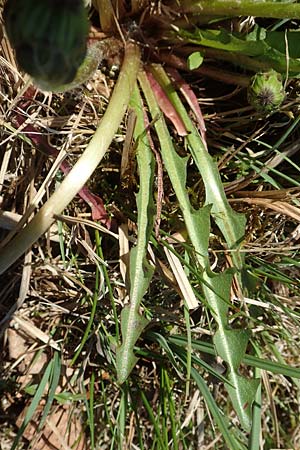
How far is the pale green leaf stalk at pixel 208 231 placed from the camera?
4.88 feet

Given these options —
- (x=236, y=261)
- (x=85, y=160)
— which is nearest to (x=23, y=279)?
(x=85, y=160)

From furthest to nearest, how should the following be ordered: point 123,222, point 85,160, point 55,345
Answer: point 55,345 < point 123,222 < point 85,160

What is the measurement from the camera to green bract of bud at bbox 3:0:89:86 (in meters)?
0.82

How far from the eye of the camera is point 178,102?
158 centimetres

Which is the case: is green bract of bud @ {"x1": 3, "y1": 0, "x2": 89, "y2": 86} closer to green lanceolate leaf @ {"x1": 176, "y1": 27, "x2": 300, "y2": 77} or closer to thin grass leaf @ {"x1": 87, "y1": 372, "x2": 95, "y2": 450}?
green lanceolate leaf @ {"x1": 176, "y1": 27, "x2": 300, "y2": 77}

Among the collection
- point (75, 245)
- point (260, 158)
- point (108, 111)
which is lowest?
point (75, 245)

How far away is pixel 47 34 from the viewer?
2.83 ft

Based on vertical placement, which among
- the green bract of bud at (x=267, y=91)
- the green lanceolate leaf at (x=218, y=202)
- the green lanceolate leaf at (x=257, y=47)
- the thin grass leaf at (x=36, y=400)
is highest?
the green lanceolate leaf at (x=257, y=47)

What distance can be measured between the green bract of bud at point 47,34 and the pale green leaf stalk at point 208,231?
63 cm

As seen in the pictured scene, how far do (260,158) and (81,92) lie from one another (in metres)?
0.43

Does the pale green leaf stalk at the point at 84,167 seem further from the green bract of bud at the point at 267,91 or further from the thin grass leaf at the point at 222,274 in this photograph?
the green bract of bud at the point at 267,91

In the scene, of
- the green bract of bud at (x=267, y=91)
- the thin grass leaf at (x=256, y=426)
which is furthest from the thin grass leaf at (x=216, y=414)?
the green bract of bud at (x=267, y=91)

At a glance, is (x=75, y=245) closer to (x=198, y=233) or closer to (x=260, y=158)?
(x=198, y=233)

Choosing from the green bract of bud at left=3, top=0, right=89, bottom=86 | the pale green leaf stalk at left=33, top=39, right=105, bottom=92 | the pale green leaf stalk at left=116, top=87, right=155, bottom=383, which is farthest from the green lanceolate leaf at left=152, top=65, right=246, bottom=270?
the green bract of bud at left=3, top=0, right=89, bottom=86
